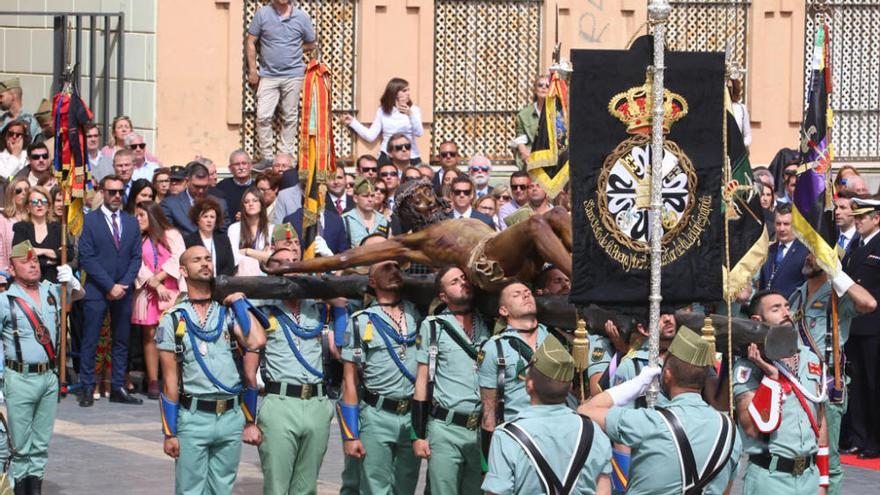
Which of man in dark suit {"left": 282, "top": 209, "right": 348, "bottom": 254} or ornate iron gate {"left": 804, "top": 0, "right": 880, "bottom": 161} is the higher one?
ornate iron gate {"left": 804, "top": 0, "right": 880, "bottom": 161}

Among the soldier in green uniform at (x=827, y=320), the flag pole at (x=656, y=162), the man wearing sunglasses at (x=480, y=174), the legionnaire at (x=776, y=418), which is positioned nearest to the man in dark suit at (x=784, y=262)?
the soldier in green uniform at (x=827, y=320)

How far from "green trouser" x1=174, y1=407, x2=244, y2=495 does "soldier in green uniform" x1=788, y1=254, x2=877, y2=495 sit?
3769mm

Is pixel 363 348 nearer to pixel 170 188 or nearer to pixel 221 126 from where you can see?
pixel 170 188

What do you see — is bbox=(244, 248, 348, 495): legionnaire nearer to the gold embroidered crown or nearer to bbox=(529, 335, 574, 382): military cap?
the gold embroidered crown

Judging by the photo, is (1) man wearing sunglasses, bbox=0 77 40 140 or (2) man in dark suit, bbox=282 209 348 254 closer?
(2) man in dark suit, bbox=282 209 348 254

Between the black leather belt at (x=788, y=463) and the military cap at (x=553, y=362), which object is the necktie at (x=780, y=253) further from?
the military cap at (x=553, y=362)

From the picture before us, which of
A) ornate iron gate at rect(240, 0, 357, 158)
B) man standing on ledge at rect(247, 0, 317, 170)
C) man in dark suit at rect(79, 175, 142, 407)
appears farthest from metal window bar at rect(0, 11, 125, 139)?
man in dark suit at rect(79, 175, 142, 407)

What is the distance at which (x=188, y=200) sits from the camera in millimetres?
17672

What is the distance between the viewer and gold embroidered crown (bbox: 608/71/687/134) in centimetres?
1027

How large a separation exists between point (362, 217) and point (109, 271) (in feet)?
7.63

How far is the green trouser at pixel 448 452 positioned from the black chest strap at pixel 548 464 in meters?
3.04

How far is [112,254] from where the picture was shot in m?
16.9

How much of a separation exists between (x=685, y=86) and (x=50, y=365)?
545cm

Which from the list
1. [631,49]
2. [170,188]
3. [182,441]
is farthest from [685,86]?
[170,188]
